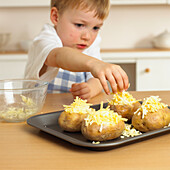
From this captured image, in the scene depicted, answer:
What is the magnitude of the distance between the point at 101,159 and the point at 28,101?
1.34 ft

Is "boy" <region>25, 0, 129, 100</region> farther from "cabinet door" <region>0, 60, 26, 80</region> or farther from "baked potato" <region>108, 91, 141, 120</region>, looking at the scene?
"cabinet door" <region>0, 60, 26, 80</region>

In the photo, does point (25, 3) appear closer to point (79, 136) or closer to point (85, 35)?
point (85, 35)

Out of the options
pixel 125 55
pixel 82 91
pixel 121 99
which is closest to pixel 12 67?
pixel 125 55

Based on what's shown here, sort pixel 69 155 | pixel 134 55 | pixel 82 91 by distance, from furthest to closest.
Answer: pixel 134 55 → pixel 82 91 → pixel 69 155

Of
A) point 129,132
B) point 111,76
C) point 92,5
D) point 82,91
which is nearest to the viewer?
point 129,132

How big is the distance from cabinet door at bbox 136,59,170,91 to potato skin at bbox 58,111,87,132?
6.49 feet

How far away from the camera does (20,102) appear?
3.08ft

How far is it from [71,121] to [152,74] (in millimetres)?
2071

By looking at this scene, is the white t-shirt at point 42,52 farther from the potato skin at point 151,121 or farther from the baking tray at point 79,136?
the potato skin at point 151,121

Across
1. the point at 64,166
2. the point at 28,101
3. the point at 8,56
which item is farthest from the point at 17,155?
the point at 8,56

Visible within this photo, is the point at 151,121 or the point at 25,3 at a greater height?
the point at 25,3

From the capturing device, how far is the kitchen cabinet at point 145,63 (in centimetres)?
270

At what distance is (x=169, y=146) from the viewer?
27.0 inches

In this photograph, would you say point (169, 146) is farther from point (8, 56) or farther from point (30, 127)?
point (8, 56)
